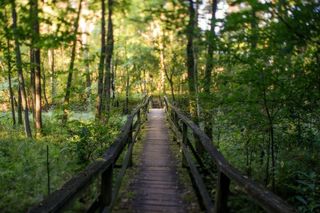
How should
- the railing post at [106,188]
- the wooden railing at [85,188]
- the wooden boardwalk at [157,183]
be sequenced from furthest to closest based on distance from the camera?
the wooden boardwalk at [157,183] → the railing post at [106,188] → the wooden railing at [85,188]

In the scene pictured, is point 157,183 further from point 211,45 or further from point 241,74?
point 211,45

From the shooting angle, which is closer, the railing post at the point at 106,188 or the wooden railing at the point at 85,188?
the wooden railing at the point at 85,188

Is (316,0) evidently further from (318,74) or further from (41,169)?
(41,169)

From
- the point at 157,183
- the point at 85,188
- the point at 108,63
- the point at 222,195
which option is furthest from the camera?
the point at 108,63

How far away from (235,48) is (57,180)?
5213mm

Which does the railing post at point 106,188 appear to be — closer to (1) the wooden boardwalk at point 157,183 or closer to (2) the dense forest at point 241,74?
(1) the wooden boardwalk at point 157,183

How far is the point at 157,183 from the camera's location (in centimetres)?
679

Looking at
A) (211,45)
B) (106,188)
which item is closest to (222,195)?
(106,188)

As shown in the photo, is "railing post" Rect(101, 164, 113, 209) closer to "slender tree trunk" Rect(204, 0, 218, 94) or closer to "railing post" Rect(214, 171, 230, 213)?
"railing post" Rect(214, 171, 230, 213)

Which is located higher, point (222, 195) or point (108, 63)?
point (108, 63)

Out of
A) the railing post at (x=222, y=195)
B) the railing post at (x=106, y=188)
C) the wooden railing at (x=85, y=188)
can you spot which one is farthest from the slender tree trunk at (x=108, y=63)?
the railing post at (x=222, y=195)

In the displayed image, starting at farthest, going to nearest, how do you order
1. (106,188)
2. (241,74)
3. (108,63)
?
(108,63)
(241,74)
(106,188)

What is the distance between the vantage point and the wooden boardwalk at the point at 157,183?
18.0 feet

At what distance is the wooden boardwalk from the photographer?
549 centimetres
